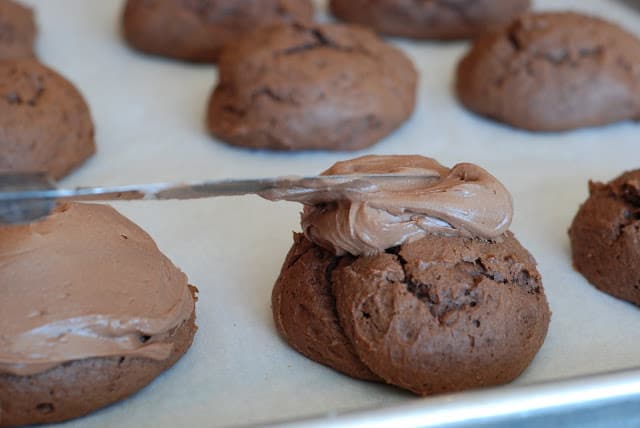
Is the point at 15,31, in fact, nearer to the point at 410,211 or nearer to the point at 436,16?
the point at 436,16

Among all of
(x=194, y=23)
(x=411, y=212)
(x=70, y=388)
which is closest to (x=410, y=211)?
(x=411, y=212)

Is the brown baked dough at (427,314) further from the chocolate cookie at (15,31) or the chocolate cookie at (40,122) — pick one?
the chocolate cookie at (15,31)

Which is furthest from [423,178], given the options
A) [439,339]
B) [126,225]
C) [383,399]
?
[126,225]

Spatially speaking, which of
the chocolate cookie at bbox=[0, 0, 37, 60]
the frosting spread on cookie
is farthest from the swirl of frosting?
the chocolate cookie at bbox=[0, 0, 37, 60]

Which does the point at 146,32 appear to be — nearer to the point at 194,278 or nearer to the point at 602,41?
the point at 194,278

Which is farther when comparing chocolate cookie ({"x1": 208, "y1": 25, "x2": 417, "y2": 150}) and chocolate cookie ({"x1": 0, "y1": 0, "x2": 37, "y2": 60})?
chocolate cookie ({"x1": 0, "y1": 0, "x2": 37, "y2": 60})

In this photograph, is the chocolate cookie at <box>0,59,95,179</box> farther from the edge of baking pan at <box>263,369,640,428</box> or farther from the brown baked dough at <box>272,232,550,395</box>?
the edge of baking pan at <box>263,369,640,428</box>

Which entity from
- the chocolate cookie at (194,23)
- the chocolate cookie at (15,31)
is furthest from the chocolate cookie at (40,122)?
the chocolate cookie at (194,23)
